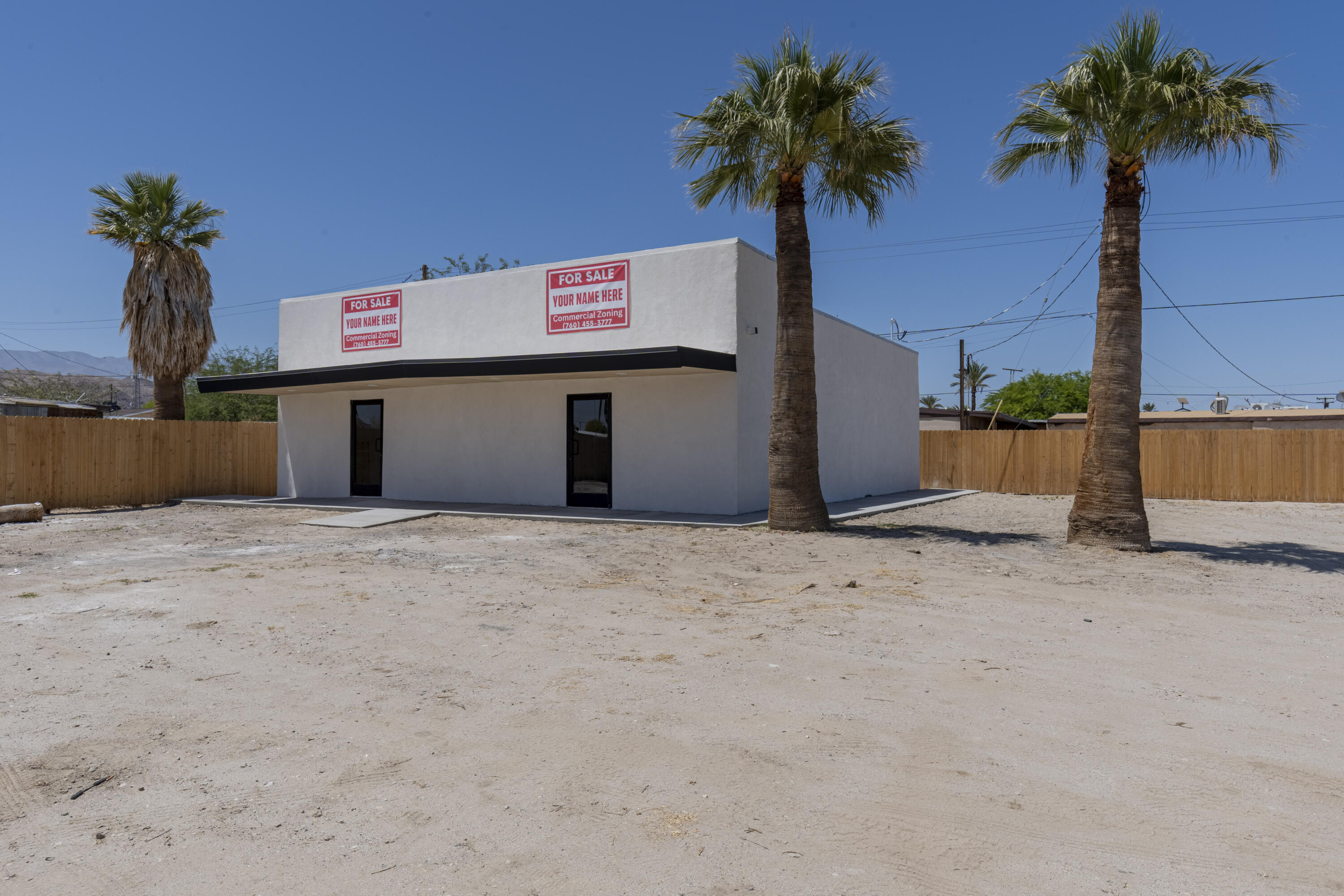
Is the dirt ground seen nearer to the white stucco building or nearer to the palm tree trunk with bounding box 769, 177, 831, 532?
the palm tree trunk with bounding box 769, 177, 831, 532

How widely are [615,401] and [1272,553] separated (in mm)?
10892

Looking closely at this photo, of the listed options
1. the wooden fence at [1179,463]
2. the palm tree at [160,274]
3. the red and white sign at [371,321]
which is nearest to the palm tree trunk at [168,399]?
the palm tree at [160,274]

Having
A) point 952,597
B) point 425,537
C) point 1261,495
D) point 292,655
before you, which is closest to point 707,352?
point 425,537

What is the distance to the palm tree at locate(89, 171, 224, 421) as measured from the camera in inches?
848

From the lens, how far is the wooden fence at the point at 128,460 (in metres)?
16.8

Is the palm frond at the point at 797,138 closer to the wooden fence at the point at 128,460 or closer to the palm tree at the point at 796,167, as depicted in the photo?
the palm tree at the point at 796,167

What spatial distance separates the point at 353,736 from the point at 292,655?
178cm

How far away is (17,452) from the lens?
16656 millimetres

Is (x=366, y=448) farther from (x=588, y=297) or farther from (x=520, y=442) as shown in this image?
(x=588, y=297)

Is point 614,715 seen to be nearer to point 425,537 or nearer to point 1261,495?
point 425,537

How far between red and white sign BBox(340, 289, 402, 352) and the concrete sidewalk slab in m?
4.87

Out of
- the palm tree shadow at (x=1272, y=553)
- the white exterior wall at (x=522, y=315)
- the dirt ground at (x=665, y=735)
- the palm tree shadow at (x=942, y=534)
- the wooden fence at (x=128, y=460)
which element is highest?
the white exterior wall at (x=522, y=315)

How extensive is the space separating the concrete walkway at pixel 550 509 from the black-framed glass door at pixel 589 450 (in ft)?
1.02

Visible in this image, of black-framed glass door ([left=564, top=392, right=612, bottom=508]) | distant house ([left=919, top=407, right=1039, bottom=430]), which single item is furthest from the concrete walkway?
distant house ([left=919, top=407, right=1039, bottom=430])
